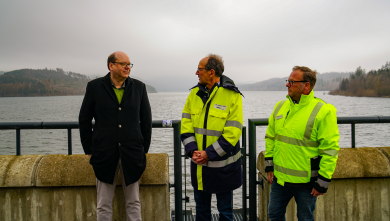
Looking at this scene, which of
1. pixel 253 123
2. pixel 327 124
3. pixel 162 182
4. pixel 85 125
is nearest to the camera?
pixel 327 124

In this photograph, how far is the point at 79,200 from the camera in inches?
132

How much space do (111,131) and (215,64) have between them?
4.28ft

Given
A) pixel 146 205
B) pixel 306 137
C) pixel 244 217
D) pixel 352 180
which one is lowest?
pixel 244 217

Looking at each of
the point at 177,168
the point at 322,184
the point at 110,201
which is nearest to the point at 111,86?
the point at 110,201

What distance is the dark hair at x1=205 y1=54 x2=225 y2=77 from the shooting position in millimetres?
2840

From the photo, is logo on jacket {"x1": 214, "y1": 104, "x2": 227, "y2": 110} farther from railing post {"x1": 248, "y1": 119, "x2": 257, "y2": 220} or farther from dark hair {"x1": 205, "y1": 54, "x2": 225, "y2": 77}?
railing post {"x1": 248, "y1": 119, "x2": 257, "y2": 220}

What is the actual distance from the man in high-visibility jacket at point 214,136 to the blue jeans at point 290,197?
40 cm

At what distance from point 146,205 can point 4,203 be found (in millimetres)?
1759

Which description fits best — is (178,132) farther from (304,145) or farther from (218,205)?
(304,145)

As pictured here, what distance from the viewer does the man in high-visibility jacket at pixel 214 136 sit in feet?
9.04

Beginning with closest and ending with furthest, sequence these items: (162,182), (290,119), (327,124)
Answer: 1. (327,124)
2. (290,119)
3. (162,182)

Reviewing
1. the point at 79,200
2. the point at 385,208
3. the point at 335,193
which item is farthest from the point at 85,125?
the point at 385,208

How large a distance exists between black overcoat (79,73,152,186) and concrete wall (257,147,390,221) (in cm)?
182

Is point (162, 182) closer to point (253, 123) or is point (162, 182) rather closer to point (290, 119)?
point (253, 123)
